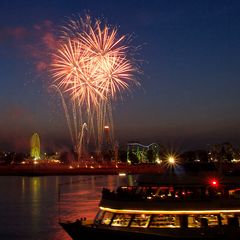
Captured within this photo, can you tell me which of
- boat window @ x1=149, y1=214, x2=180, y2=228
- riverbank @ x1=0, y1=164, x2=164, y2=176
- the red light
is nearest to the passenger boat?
boat window @ x1=149, y1=214, x2=180, y2=228

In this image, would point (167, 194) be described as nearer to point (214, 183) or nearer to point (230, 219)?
point (214, 183)

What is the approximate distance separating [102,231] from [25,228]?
19765 mm

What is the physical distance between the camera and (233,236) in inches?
934

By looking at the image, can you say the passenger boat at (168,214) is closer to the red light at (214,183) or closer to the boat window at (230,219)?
the boat window at (230,219)

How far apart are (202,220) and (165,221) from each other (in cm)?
192

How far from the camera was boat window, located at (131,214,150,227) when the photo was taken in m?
23.8

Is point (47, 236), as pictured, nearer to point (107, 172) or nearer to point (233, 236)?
point (233, 236)

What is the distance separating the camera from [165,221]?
23812 mm

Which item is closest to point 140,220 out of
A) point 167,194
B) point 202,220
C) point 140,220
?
point 140,220

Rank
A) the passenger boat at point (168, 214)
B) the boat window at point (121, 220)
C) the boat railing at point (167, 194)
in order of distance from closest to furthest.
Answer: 1. the passenger boat at point (168, 214)
2. the boat window at point (121, 220)
3. the boat railing at point (167, 194)

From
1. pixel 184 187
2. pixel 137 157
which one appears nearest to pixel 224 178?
pixel 184 187

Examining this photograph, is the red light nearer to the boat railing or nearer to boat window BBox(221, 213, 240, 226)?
the boat railing

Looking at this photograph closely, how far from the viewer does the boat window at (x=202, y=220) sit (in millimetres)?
23812

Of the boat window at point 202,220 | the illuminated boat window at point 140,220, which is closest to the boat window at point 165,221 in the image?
the illuminated boat window at point 140,220
